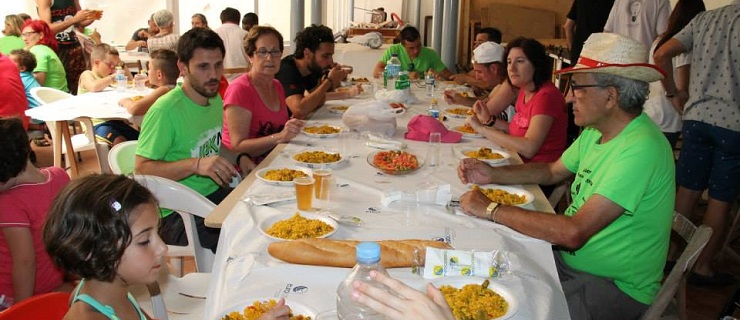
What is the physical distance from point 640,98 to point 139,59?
6.56 m

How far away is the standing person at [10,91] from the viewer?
14.8 feet

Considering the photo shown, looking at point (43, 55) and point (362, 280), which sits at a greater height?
point (43, 55)

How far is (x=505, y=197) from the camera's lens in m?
2.31

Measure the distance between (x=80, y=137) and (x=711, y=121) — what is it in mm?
4527

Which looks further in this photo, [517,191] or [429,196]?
[517,191]

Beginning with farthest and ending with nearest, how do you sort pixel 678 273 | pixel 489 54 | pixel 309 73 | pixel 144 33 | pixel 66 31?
pixel 144 33 → pixel 66 31 → pixel 489 54 → pixel 309 73 → pixel 678 273

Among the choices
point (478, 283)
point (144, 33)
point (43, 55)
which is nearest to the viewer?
point (478, 283)

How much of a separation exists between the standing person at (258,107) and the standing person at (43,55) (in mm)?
3016

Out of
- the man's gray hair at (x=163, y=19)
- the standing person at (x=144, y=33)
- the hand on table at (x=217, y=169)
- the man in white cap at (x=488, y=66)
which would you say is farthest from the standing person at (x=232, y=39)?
the hand on table at (x=217, y=169)

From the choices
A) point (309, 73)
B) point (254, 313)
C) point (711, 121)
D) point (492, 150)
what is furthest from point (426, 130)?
point (254, 313)

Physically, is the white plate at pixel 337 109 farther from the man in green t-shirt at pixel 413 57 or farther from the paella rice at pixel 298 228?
the paella rice at pixel 298 228

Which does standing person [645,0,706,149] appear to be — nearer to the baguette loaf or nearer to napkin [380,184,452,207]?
Answer: napkin [380,184,452,207]

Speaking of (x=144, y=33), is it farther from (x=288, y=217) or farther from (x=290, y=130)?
(x=288, y=217)

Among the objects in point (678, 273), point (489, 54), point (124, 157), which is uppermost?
point (489, 54)
